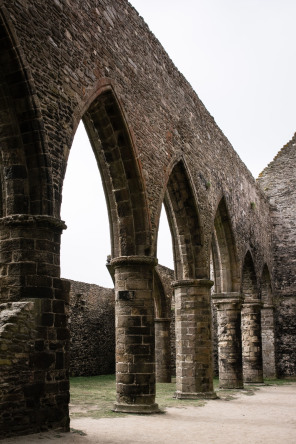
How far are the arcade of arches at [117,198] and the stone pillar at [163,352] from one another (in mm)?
99

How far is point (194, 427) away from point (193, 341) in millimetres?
3556

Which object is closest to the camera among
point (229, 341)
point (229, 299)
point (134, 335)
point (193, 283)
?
point (134, 335)

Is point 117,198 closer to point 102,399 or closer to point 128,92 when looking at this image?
point 128,92

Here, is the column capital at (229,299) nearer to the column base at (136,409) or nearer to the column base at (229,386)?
the column base at (229,386)

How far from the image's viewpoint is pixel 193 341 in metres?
10.6

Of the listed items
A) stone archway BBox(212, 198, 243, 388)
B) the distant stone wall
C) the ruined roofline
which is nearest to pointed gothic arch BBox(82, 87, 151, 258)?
stone archway BBox(212, 198, 243, 388)

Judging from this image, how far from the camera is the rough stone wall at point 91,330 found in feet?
57.6

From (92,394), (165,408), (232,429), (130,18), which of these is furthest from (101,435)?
(130,18)

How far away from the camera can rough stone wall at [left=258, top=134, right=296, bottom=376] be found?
60.3ft

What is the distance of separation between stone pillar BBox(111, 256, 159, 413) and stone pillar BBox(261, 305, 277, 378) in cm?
1069

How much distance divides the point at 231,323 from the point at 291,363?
5.66 meters

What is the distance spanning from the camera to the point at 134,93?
29.2ft

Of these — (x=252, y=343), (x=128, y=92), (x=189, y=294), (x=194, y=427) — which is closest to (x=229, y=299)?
(x=252, y=343)

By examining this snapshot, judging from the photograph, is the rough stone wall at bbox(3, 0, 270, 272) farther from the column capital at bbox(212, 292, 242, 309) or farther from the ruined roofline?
the ruined roofline
